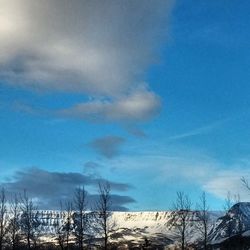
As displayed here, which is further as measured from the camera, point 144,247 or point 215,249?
point 215,249

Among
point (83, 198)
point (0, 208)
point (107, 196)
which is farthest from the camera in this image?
point (0, 208)

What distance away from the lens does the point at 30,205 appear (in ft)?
268

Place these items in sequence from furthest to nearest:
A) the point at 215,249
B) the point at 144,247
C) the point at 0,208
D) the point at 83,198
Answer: the point at 215,249 → the point at 0,208 → the point at 83,198 → the point at 144,247

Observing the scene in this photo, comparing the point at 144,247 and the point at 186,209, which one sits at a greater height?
the point at 186,209

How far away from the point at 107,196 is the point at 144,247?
26.3 metres

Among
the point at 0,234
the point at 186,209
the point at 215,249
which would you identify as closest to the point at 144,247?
the point at 0,234

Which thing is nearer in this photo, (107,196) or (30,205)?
(107,196)

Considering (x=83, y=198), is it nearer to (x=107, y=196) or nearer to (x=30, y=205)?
(x=107, y=196)

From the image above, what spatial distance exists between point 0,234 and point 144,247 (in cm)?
4051

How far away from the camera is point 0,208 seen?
80938mm

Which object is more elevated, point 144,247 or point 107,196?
point 107,196

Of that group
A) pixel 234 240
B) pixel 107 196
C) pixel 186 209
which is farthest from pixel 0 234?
pixel 234 240

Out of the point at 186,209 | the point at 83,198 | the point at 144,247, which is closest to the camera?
the point at 144,247

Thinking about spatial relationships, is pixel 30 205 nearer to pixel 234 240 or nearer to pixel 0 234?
pixel 0 234
